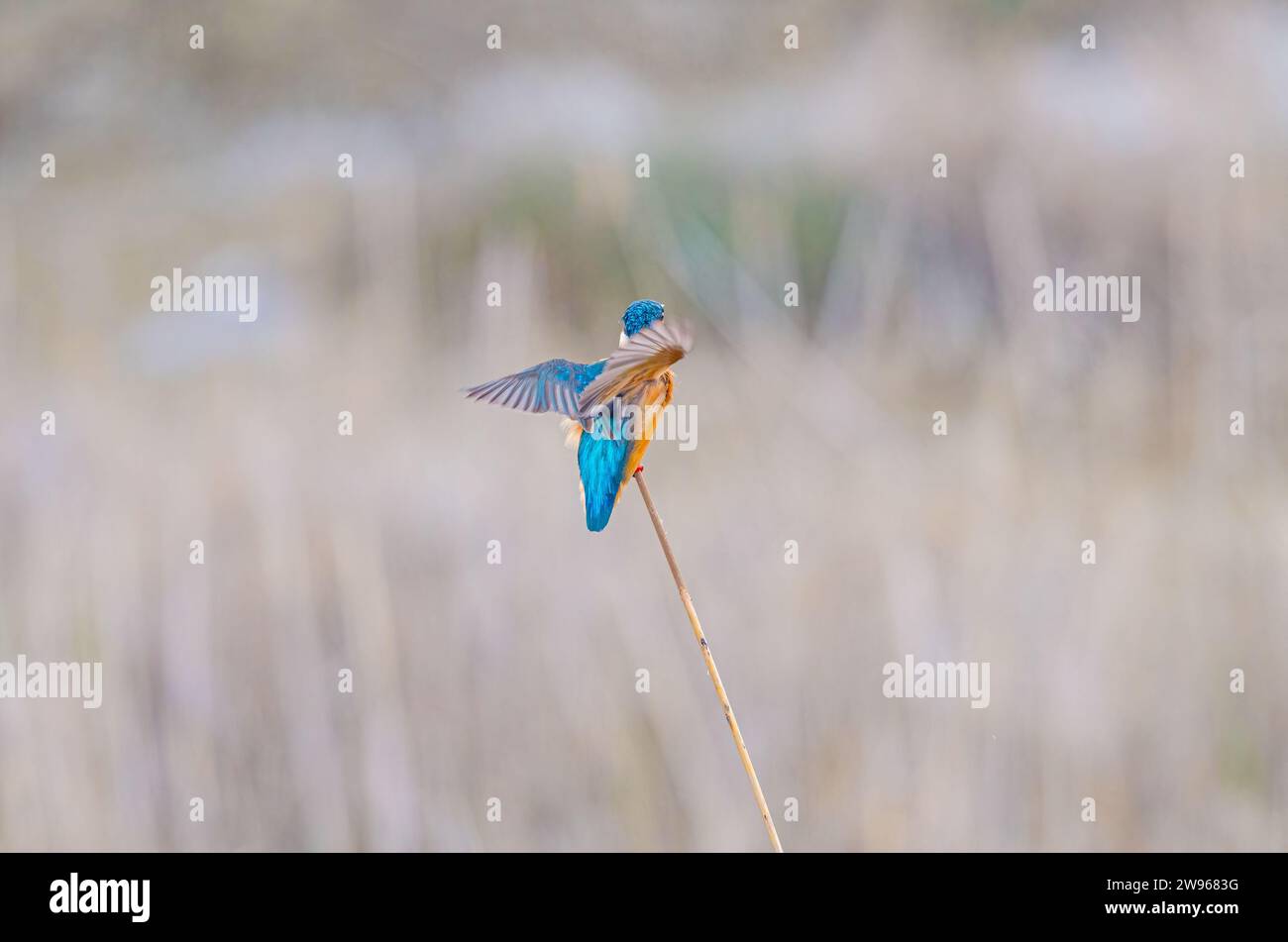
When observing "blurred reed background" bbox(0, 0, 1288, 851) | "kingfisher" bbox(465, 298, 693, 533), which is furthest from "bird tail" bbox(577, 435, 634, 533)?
"blurred reed background" bbox(0, 0, 1288, 851)

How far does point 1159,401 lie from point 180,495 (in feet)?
8.73

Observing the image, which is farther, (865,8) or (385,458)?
(865,8)

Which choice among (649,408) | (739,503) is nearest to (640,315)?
(649,408)

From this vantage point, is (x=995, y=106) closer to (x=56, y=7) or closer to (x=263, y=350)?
(x=263, y=350)

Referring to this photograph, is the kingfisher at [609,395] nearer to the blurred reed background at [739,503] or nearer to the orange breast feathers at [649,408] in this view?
the orange breast feathers at [649,408]

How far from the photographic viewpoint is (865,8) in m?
4.38

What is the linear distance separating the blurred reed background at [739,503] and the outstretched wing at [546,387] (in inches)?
43.9

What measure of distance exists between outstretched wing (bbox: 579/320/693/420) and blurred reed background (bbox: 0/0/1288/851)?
114 centimetres

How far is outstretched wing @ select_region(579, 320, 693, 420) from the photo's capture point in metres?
0.60

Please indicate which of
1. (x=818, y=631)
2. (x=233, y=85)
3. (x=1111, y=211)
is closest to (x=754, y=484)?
(x=818, y=631)

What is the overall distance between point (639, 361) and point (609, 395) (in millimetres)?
61

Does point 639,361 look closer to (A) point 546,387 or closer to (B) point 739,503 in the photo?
(A) point 546,387

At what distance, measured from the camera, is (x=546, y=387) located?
27.3 inches

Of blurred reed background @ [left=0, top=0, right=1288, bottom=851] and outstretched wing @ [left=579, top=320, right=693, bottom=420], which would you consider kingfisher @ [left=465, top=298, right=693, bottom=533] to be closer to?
outstretched wing @ [left=579, top=320, right=693, bottom=420]
